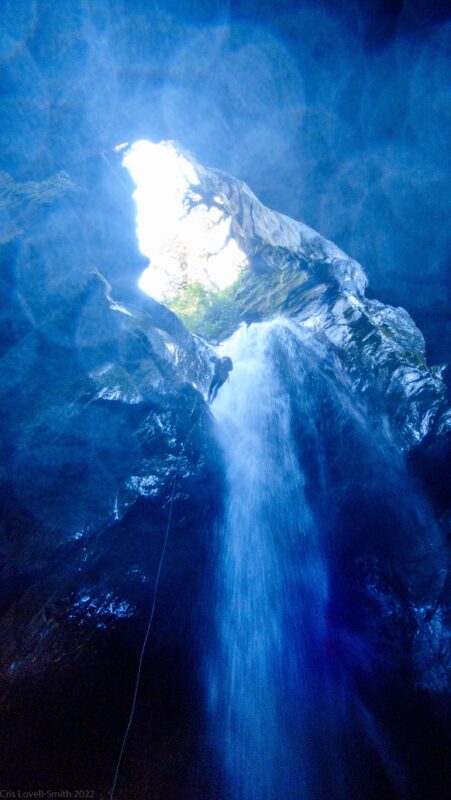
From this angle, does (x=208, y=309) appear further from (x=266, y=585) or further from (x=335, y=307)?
(x=266, y=585)

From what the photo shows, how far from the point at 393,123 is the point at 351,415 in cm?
1028

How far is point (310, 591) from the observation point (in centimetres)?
929

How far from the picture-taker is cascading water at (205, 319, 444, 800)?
20.2ft

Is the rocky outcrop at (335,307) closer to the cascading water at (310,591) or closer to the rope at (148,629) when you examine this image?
the cascading water at (310,591)

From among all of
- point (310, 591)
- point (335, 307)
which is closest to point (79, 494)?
point (310, 591)

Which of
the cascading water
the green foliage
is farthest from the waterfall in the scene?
the green foliage

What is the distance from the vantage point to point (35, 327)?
7.27 meters

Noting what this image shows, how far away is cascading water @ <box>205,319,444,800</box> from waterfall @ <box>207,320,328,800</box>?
0.10 feet

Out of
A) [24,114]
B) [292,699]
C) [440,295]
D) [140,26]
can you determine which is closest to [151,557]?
[292,699]

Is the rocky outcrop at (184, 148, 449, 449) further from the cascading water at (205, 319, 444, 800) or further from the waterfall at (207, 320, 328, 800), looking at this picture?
the waterfall at (207, 320, 328, 800)

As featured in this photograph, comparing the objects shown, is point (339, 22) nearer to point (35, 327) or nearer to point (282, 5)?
point (282, 5)

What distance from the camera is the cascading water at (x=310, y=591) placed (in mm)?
6168

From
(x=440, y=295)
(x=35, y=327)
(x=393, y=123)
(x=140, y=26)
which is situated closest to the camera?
(x=140, y=26)

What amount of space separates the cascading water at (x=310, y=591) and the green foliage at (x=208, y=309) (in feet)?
15.7
